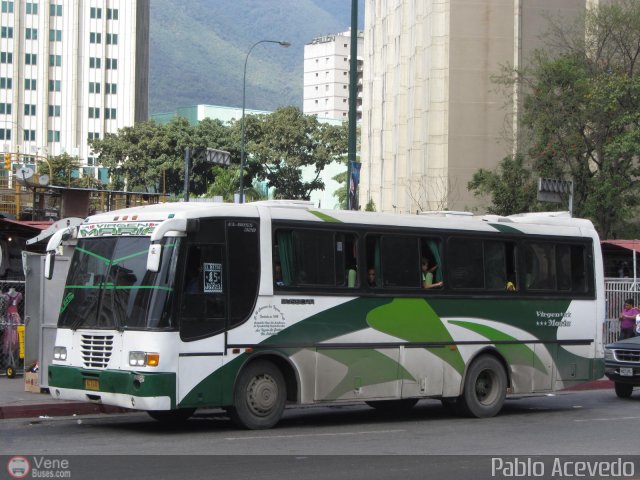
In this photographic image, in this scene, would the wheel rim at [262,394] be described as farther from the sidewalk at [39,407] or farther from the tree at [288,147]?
the tree at [288,147]

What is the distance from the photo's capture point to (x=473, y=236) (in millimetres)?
17359

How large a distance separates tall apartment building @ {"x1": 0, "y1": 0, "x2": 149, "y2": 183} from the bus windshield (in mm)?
125108

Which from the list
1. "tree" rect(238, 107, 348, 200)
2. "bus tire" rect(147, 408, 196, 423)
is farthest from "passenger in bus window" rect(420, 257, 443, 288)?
"tree" rect(238, 107, 348, 200)

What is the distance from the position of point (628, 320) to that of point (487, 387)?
38.1 ft

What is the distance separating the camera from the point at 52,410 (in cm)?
1617

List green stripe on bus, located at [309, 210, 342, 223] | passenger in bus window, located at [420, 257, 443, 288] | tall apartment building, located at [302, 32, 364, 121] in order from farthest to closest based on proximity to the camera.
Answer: tall apartment building, located at [302, 32, 364, 121] → passenger in bus window, located at [420, 257, 443, 288] → green stripe on bus, located at [309, 210, 342, 223]

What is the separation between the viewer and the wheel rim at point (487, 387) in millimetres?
17422

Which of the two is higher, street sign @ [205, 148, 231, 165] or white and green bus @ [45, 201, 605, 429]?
street sign @ [205, 148, 231, 165]

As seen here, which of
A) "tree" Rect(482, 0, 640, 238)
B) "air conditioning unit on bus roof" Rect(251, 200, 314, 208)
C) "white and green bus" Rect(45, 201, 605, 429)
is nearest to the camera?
Answer: "white and green bus" Rect(45, 201, 605, 429)

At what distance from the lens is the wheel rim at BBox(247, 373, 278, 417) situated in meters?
14.4

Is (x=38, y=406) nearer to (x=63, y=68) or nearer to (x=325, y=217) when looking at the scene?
(x=325, y=217)

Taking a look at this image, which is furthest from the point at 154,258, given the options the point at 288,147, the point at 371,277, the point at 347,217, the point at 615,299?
the point at 288,147

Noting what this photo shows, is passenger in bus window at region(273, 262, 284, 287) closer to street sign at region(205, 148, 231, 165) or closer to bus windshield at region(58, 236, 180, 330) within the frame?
bus windshield at region(58, 236, 180, 330)
